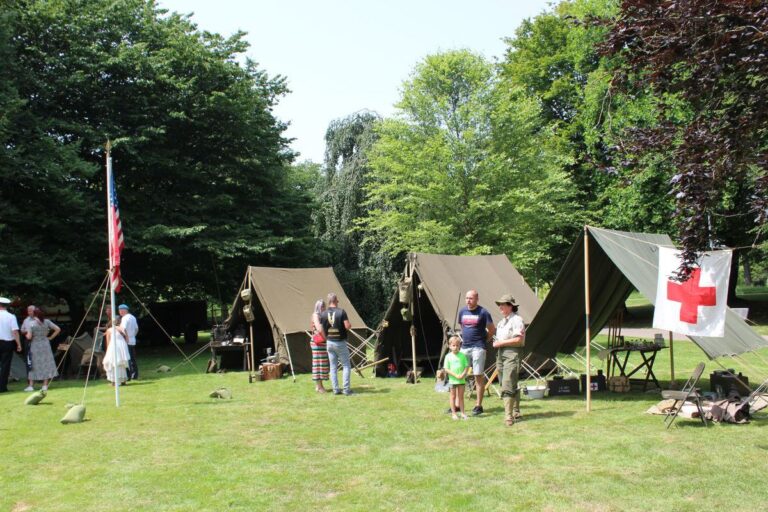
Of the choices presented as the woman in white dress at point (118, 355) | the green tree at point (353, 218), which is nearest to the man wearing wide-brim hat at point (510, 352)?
the woman in white dress at point (118, 355)

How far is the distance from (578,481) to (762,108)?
10.5 ft

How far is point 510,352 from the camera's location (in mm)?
7543

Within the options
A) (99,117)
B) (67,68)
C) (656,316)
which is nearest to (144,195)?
(99,117)

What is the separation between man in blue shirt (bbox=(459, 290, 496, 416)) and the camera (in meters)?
8.00

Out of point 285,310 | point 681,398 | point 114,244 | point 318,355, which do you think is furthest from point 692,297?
point 285,310

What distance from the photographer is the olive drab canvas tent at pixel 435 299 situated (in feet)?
37.7

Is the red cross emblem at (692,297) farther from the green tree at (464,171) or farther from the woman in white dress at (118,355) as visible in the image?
the green tree at (464,171)

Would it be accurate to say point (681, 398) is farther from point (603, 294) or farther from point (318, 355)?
point (318, 355)

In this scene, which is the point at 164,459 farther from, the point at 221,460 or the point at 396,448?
the point at 396,448

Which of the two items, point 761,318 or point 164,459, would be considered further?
point 761,318

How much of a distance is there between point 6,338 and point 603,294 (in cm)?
958

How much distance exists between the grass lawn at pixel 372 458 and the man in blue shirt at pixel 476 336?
44 centimetres

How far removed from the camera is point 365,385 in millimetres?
11242

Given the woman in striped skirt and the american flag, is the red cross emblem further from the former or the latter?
the american flag
